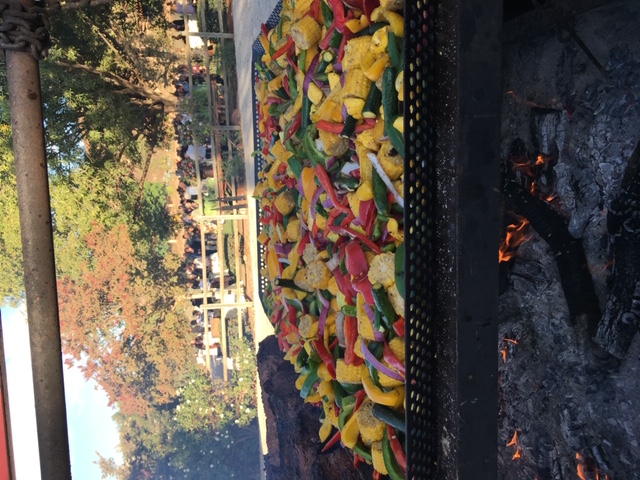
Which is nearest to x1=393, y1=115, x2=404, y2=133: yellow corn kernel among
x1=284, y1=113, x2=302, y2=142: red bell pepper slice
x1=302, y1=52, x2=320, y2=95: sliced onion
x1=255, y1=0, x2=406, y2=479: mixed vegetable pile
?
x1=255, y1=0, x2=406, y2=479: mixed vegetable pile

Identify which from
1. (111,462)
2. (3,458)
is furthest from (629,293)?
(111,462)

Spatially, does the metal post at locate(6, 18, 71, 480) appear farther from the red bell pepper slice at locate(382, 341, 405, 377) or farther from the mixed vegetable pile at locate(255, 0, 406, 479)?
the red bell pepper slice at locate(382, 341, 405, 377)

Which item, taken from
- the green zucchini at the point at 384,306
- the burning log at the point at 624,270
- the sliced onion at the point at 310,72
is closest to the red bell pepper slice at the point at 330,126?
the sliced onion at the point at 310,72

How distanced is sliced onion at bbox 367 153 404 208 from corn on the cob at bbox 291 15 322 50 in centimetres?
74

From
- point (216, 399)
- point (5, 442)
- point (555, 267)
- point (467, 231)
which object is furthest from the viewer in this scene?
point (216, 399)

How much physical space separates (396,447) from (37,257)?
1296mm

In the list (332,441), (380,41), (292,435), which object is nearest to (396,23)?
(380,41)

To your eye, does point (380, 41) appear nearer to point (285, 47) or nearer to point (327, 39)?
point (327, 39)

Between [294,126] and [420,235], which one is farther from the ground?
[294,126]

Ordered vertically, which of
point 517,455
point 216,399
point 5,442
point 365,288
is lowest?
point 216,399

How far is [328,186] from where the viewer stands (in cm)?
191

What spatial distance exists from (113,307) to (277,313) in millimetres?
7323

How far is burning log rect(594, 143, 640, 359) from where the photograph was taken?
1854 millimetres

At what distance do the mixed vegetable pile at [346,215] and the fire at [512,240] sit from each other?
83 cm
